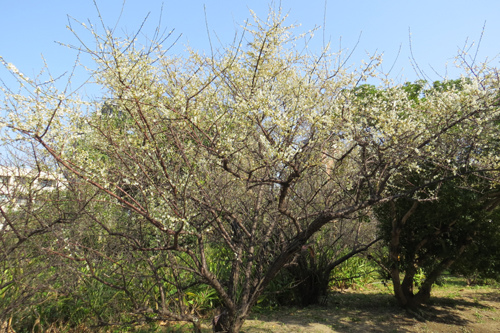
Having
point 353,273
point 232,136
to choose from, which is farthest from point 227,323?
point 353,273

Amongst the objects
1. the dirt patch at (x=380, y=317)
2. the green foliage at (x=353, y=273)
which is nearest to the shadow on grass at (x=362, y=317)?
the dirt patch at (x=380, y=317)

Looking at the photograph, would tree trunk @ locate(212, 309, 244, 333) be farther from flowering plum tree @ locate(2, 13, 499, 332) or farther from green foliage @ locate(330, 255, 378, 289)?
green foliage @ locate(330, 255, 378, 289)

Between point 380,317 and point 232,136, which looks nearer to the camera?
point 232,136

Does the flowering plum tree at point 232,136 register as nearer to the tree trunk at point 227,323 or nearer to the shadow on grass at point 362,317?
the tree trunk at point 227,323

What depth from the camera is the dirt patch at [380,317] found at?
5.46 m

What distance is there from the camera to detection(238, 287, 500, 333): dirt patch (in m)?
5.46

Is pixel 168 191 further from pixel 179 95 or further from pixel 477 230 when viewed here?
pixel 477 230

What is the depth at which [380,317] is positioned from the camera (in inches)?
237

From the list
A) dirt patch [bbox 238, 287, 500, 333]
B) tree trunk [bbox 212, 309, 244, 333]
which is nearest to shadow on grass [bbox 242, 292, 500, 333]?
dirt patch [bbox 238, 287, 500, 333]

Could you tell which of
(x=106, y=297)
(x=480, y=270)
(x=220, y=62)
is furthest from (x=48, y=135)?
(x=480, y=270)

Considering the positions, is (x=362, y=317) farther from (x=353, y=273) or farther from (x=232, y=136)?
(x=232, y=136)

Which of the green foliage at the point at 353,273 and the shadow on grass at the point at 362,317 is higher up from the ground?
the green foliage at the point at 353,273

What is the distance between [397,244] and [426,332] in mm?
1318

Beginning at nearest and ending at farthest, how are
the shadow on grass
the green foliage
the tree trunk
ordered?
the tree trunk
the shadow on grass
the green foliage
